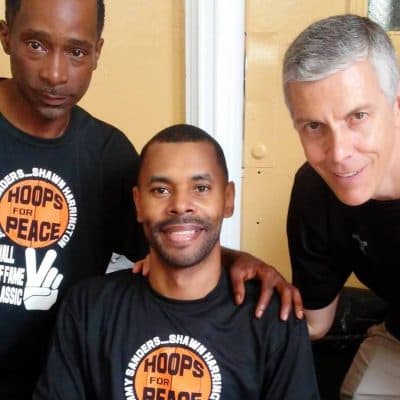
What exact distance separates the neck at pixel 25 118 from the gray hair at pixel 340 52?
0.52 m

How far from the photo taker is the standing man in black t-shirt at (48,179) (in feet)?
4.12

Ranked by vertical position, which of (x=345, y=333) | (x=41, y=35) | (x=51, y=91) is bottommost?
(x=345, y=333)

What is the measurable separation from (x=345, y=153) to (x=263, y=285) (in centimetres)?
32

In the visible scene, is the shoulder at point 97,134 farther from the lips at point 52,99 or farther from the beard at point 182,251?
the beard at point 182,251

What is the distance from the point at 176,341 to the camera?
4.03 feet

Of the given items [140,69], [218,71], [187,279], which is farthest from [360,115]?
[140,69]

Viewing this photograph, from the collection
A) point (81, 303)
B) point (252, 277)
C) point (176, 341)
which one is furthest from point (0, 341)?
point (252, 277)

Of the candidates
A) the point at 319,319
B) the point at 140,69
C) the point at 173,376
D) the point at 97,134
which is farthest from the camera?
the point at 140,69

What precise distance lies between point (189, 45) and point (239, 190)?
53 cm

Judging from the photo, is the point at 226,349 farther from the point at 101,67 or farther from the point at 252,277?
the point at 101,67

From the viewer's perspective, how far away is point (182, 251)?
123cm

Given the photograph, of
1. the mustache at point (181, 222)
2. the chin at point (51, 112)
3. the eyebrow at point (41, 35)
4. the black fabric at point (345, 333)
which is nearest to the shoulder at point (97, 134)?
the chin at point (51, 112)

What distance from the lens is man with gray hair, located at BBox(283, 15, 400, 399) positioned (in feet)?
3.67

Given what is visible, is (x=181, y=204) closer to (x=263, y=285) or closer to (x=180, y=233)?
(x=180, y=233)
